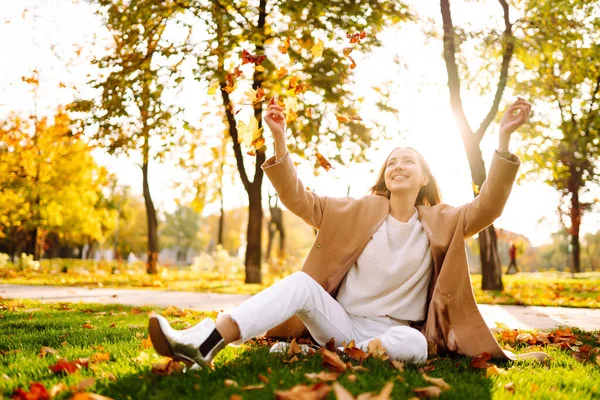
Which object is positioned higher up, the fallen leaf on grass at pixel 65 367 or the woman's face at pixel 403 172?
the woman's face at pixel 403 172

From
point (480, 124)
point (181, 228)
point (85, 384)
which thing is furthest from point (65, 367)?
point (181, 228)

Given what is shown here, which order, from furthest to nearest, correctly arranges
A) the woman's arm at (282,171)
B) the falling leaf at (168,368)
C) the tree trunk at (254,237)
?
the tree trunk at (254,237)
the woman's arm at (282,171)
the falling leaf at (168,368)

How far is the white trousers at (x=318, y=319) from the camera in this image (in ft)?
10.1

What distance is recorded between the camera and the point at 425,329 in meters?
3.90

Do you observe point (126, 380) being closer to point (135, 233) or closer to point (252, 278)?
point (252, 278)

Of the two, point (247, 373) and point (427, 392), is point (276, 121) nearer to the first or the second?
point (247, 373)

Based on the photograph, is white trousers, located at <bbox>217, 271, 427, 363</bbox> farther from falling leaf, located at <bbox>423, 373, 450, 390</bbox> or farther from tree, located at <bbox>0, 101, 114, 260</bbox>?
tree, located at <bbox>0, 101, 114, 260</bbox>

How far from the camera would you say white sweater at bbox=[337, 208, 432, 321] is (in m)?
3.78

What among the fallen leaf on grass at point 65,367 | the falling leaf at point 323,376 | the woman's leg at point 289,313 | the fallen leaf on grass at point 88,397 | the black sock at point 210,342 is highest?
the woman's leg at point 289,313

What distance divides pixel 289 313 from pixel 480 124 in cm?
1034

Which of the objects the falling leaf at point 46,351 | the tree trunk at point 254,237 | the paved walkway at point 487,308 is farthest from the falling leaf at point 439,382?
the tree trunk at point 254,237

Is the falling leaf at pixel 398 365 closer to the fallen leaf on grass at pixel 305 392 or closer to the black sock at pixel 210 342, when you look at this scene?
the fallen leaf on grass at pixel 305 392

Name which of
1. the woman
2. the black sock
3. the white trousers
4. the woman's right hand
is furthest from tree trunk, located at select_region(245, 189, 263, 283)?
the black sock

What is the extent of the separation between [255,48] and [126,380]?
7672mm
